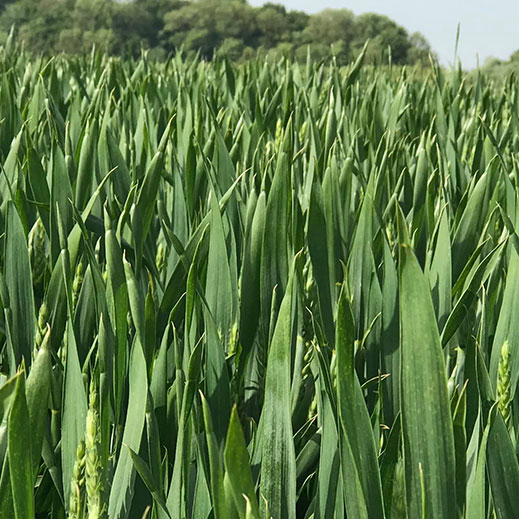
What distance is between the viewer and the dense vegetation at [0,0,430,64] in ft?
32.7

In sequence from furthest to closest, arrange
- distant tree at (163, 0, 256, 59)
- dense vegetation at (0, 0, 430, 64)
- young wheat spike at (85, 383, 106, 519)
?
distant tree at (163, 0, 256, 59) → dense vegetation at (0, 0, 430, 64) → young wheat spike at (85, 383, 106, 519)

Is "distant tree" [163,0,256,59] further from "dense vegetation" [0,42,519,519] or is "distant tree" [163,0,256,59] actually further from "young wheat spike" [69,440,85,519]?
"young wheat spike" [69,440,85,519]

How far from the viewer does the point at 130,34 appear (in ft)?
34.1

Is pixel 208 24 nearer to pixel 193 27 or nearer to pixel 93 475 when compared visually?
pixel 193 27

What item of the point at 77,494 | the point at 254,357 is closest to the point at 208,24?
the point at 254,357

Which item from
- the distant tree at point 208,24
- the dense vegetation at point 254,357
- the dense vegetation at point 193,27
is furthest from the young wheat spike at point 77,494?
the distant tree at point 208,24

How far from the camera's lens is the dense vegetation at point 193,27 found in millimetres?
9961

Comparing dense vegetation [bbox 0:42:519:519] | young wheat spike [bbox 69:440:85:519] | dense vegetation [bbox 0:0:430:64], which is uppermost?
dense vegetation [bbox 0:0:430:64]

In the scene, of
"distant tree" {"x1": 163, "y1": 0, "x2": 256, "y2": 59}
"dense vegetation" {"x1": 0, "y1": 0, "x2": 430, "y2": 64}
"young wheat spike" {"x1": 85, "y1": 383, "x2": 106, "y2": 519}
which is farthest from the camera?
"distant tree" {"x1": 163, "y1": 0, "x2": 256, "y2": 59}

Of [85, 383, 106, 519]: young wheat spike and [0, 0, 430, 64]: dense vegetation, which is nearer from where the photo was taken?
[85, 383, 106, 519]: young wheat spike

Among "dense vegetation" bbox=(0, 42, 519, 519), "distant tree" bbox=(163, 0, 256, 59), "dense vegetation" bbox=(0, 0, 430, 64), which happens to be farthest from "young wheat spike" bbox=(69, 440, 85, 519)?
"distant tree" bbox=(163, 0, 256, 59)

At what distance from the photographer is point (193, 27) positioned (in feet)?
39.5

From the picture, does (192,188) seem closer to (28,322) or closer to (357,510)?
(28,322)

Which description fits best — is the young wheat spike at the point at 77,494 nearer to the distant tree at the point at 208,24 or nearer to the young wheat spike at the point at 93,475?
the young wheat spike at the point at 93,475
